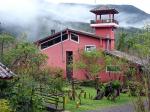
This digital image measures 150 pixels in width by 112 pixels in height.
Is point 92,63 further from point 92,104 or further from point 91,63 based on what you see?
point 92,104

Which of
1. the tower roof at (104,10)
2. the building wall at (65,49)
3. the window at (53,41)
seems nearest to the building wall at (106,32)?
the tower roof at (104,10)

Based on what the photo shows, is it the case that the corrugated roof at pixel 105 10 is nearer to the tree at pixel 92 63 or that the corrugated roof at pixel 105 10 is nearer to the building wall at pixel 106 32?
the building wall at pixel 106 32

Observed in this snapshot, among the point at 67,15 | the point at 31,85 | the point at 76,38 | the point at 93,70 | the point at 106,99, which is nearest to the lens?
the point at 31,85

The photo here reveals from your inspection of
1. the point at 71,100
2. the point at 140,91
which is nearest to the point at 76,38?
the point at 71,100

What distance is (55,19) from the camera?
74.1m

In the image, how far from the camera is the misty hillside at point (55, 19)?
68625mm

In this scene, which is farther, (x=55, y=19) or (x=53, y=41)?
(x=55, y=19)

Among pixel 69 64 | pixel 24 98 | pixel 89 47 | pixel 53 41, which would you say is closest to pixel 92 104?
pixel 24 98

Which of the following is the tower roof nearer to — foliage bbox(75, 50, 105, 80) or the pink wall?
the pink wall

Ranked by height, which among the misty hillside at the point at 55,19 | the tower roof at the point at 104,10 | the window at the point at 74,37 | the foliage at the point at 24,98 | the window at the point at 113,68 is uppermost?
the misty hillside at the point at 55,19

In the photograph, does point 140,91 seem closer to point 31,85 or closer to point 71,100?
point 31,85

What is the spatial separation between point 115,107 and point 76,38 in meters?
17.4

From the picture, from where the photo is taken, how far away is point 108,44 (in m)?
39.6

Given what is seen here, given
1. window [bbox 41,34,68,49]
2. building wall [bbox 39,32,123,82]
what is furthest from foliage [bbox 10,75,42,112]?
window [bbox 41,34,68,49]
